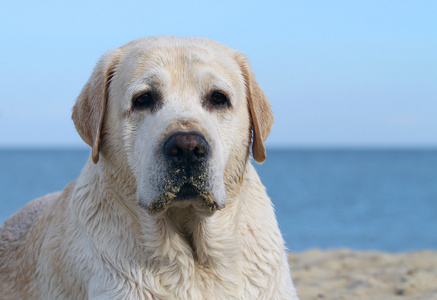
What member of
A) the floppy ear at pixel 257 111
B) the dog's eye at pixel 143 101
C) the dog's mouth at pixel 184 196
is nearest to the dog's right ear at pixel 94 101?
the dog's eye at pixel 143 101

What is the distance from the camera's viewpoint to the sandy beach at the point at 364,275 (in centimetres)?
612

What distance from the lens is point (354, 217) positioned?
2569 cm

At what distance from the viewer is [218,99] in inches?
142

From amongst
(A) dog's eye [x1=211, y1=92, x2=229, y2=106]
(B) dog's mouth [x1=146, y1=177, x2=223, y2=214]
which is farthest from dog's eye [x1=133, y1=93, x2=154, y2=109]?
(B) dog's mouth [x1=146, y1=177, x2=223, y2=214]

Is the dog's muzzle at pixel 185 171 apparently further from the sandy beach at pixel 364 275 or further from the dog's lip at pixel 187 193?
the sandy beach at pixel 364 275

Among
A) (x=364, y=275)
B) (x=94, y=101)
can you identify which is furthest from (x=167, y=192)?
(x=364, y=275)

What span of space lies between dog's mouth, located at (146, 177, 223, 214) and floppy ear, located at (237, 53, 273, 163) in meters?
0.60

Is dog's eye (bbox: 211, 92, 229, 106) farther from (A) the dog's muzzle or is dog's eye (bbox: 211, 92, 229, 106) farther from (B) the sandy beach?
(B) the sandy beach

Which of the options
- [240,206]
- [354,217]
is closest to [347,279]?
[240,206]

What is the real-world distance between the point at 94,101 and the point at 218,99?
2.72 feet

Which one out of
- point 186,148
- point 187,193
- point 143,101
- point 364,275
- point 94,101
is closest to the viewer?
point 186,148

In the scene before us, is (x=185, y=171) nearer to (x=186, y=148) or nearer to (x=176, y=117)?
(x=186, y=148)

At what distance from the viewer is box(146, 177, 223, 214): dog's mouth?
3213 millimetres

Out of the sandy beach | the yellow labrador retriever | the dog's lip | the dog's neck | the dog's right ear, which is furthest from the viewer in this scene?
the sandy beach
